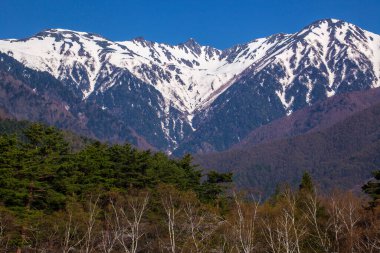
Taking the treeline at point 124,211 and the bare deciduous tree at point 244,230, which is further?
the treeline at point 124,211

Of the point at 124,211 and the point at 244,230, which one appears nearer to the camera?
the point at 244,230

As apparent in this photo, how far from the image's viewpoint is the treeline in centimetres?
5441

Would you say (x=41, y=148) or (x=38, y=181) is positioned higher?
(x=41, y=148)

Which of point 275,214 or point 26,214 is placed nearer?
point 26,214

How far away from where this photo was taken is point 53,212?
60625 millimetres

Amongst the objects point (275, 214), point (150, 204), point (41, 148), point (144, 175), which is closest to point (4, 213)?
point (41, 148)

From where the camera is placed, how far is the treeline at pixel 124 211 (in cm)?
5441

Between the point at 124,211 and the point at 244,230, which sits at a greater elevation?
the point at 124,211

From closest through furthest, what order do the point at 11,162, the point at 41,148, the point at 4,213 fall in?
the point at 4,213, the point at 11,162, the point at 41,148

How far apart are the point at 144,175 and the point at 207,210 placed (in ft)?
35.7

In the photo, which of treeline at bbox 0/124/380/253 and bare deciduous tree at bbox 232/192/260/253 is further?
treeline at bbox 0/124/380/253

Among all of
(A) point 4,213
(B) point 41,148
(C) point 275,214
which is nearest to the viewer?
(A) point 4,213

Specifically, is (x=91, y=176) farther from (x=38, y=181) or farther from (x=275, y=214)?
(x=275, y=214)

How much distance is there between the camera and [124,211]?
6488 cm
